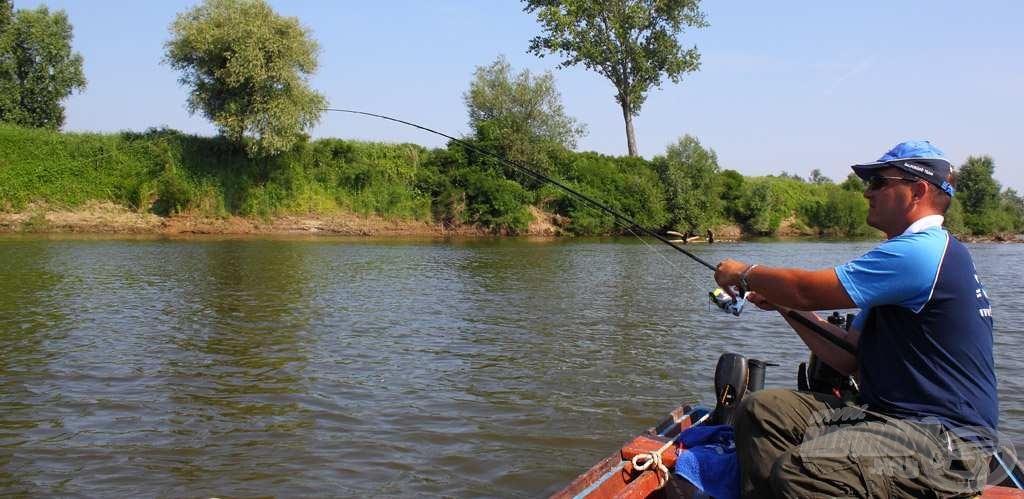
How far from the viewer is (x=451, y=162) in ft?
135

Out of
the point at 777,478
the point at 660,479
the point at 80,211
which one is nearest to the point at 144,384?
the point at 660,479

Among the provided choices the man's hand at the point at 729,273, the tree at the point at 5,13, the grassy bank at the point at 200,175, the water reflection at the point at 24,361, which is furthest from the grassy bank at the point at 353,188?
the man's hand at the point at 729,273

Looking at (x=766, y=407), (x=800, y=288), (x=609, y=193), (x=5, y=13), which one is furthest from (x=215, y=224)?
(x=800, y=288)

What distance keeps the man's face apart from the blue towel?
4.06ft

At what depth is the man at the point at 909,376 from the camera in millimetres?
3217

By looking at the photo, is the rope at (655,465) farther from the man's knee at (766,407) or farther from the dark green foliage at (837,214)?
the dark green foliage at (837,214)

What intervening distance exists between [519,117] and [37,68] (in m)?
24.5

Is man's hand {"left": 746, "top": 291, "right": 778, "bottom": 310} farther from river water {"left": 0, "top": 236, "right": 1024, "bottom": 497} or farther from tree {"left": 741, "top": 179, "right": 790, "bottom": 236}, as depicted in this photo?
tree {"left": 741, "top": 179, "right": 790, "bottom": 236}

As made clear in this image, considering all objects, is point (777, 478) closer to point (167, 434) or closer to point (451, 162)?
point (167, 434)

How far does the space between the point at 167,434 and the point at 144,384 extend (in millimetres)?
1700

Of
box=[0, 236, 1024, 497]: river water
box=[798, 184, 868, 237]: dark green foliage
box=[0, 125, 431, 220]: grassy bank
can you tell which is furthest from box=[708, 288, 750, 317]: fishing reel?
box=[798, 184, 868, 237]: dark green foliage

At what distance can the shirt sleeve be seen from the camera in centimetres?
321

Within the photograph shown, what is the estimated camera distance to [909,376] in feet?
10.7

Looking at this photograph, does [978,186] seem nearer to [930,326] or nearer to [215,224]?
[215,224]
